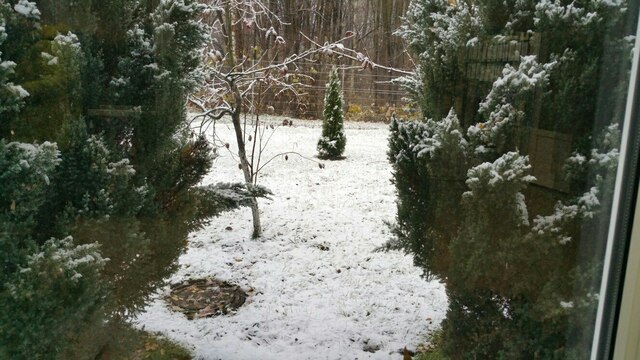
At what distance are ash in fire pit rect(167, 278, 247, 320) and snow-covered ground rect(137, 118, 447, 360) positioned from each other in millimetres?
21

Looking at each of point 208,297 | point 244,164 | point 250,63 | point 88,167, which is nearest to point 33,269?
point 88,167

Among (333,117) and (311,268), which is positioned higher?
(333,117)

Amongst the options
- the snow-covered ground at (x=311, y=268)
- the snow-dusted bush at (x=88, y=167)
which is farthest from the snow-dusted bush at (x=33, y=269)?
the snow-covered ground at (x=311, y=268)

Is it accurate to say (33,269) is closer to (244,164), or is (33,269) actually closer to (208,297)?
(208,297)

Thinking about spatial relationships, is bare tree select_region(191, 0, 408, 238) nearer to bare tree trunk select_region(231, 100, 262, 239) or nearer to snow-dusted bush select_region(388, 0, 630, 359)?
bare tree trunk select_region(231, 100, 262, 239)

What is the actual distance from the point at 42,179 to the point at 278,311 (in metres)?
0.81

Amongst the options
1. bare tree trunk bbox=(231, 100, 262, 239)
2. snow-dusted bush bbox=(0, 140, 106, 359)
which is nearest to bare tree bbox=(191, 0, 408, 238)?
bare tree trunk bbox=(231, 100, 262, 239)

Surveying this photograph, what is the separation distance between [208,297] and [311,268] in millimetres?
A: 319

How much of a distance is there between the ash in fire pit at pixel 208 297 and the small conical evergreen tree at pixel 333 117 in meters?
→ 0.52

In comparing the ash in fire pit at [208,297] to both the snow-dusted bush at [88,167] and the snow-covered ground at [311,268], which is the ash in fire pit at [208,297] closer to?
the snow-covered ground at [311,268]

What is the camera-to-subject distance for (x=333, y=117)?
135 centimetres

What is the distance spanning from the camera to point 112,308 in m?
1.11

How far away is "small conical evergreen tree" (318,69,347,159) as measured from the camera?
1.35 m

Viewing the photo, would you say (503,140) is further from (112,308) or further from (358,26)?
(112,308)
